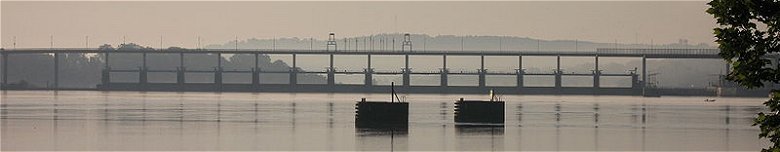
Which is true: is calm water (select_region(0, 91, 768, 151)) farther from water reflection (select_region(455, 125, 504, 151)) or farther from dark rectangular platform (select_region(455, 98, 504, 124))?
dark rectangular platform (select_region(455, 98, 504, 124))

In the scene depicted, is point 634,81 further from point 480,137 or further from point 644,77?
point 480,137

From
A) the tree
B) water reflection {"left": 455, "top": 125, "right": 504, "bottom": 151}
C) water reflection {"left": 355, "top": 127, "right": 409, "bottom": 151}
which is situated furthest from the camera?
water reflection {"left": 455, "top": 125, "right": 504, "bottom": 151}

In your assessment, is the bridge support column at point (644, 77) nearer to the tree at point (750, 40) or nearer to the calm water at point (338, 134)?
the calm water at point (338, 134)

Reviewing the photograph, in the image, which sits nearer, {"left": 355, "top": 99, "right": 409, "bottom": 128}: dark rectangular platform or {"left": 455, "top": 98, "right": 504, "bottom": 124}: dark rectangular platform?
{"left": 355, "top": 99, "right": 409, "bottom": 128}: dark rectangular platform

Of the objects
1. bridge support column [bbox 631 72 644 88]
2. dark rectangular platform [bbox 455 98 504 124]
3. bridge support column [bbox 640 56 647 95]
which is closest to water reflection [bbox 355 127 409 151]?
dark rectangular platform [bbox 455 98 504 124]

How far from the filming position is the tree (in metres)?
21.9

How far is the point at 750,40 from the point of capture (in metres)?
22.2

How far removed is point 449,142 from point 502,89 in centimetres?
14783

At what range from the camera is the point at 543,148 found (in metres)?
46.2

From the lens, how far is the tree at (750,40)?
A: 2194 cm

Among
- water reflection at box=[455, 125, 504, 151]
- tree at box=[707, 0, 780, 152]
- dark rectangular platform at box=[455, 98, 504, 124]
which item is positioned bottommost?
water reflection at box=[455, 125, 504, 151]

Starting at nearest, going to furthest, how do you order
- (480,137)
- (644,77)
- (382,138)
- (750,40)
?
1. (750,40)
2. (382,138)
3. (480,137)
4. (644,77)

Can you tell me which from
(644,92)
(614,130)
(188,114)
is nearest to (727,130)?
(614,130)

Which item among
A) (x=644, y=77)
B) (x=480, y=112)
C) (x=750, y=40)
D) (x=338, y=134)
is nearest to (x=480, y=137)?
(x=338, y=134)
